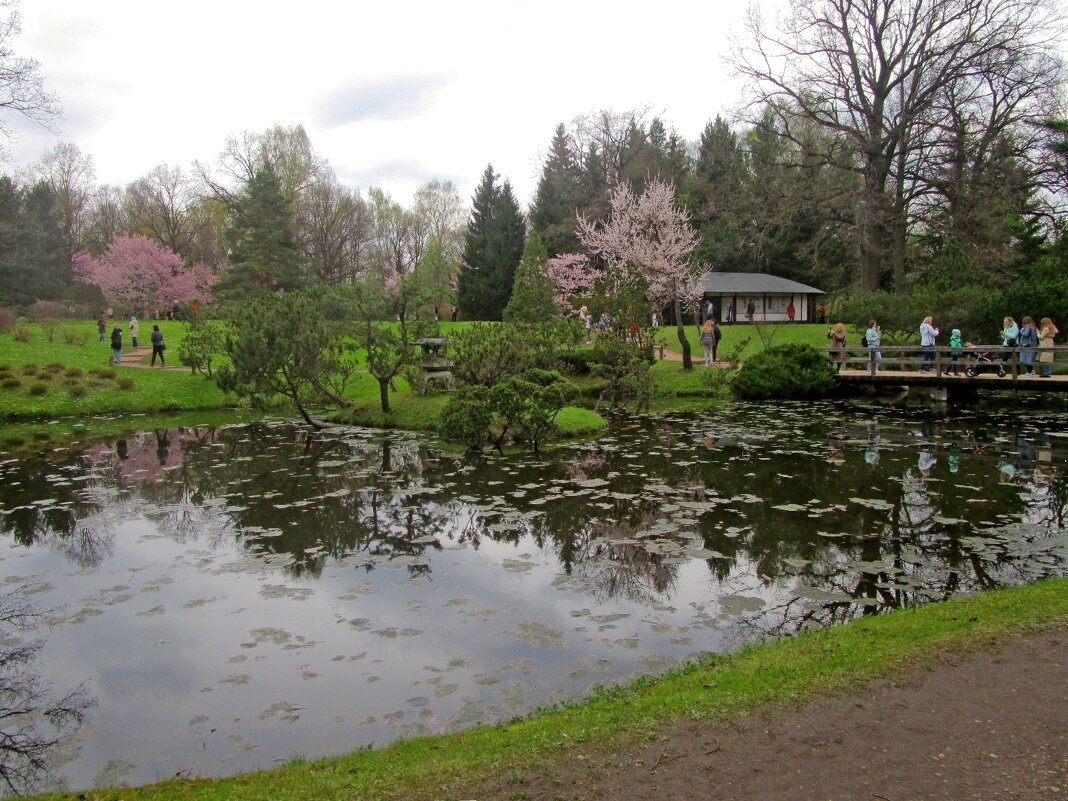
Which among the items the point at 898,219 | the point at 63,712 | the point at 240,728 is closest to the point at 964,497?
the point at 240,728

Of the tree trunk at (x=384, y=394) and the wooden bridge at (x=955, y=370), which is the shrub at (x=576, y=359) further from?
the wooden bridge at (x=955, y=370)

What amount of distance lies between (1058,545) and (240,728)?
355 inches

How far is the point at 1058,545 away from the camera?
9.00 m

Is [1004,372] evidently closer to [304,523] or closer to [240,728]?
[304,523]

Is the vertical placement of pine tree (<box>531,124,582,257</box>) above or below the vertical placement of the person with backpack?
above

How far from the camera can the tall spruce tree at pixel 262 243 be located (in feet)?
150

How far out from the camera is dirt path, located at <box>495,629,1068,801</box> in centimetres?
395


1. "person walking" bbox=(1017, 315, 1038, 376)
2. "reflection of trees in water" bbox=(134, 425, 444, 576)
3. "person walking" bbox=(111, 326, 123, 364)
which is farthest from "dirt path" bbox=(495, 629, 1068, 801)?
"person walking" bbox=(111, 326, 123, 364)

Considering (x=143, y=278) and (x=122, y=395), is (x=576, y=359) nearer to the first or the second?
(x=122, y=395)

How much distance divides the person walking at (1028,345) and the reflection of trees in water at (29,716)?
22429 millimetres

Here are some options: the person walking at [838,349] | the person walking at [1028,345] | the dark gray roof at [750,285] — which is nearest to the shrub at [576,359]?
the person walking at [838,349]

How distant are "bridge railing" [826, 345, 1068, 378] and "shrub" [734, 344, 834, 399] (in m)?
1.09

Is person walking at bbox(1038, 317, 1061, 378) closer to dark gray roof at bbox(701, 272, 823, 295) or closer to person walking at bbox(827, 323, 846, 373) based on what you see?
person walking at bbox(827, 323, 846, 373)

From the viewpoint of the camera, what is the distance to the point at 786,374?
24328mm
